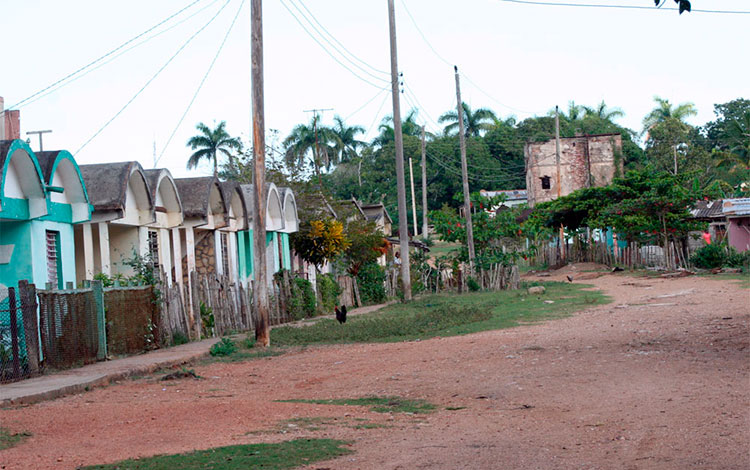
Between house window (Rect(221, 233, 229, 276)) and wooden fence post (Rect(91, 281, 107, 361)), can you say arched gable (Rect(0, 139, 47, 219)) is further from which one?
house window (Rect(221, 233, 229, 276))

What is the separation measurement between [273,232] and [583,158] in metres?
43.1

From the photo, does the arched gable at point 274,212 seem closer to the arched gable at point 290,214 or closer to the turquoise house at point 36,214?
the arched gable at point 290,214

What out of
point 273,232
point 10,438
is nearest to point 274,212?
point 273,232

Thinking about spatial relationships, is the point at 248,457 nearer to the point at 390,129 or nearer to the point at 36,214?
the point at 36,214

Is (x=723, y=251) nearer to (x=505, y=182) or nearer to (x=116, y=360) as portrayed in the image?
(x=116, y=360)

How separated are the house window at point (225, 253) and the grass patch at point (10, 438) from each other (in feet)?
58.3

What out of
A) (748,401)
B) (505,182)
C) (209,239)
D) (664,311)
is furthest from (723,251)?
(505,182)

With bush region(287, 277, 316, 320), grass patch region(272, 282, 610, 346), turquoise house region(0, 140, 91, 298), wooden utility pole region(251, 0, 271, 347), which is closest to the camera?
turquoise house region(0, 140, 91, 298)

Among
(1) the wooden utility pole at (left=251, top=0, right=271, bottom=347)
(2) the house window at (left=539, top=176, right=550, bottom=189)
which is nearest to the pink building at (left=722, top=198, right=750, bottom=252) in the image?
(1) the wooden utility pole at (left=251, top=0, right=271, bottom=347)

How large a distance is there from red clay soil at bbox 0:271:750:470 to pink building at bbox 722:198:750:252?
80.3ft

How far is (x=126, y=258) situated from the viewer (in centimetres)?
2017

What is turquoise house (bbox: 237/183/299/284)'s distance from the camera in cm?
2794

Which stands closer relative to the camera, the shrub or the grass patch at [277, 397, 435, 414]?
the grass patch at [277, 397, 435, 414]

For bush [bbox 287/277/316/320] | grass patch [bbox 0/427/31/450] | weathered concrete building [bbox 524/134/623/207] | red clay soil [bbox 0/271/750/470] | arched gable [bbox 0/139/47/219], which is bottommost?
red clay soil [bbox 0/271/750/470]
